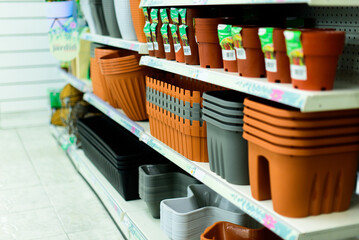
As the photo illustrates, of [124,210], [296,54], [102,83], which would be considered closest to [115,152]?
[124,210]

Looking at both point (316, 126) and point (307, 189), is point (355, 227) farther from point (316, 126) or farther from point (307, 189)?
point (316, 126)

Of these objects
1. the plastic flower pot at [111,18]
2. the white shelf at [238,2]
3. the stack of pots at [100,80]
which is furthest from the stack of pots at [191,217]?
the plastic flower pot at [111,18]

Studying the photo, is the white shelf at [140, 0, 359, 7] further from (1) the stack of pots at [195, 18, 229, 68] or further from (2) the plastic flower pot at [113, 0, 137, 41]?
(2) the plastic flower pot at [113, 0, 137, 41]

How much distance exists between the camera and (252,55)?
1761 mm

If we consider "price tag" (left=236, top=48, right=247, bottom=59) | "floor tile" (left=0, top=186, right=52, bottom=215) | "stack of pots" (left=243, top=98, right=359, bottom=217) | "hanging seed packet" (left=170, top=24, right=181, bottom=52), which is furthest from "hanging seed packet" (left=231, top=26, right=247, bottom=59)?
"floor tile" (left=0, top=186, right=52, bottom=215)

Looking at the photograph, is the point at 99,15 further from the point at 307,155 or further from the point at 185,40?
the point at 307,155

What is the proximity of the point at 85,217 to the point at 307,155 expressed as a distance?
86.5 inches

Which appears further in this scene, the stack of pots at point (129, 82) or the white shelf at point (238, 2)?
the stack of pots at point (129, 82)

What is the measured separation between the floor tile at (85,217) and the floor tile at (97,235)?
0.16 ft

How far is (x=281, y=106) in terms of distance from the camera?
1.79 metres

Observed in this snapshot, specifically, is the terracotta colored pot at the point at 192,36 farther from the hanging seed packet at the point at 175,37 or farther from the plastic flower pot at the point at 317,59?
the plastic flower pot at the point at 317,59

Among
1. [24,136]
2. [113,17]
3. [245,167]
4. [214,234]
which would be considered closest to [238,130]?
[245,167]

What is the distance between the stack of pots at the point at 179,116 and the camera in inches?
90.4

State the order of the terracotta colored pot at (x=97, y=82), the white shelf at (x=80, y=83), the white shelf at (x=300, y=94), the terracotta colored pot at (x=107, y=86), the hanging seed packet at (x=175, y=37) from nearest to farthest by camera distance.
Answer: the white shelf at (x=300, y=94) < the hanging seed packet at (x=175, y=37) < the terracotta colored pot at (x=107, y=86) < the terracotta colored pot at (x=97, y=82) < the white shelf at (x=80, y=83)
